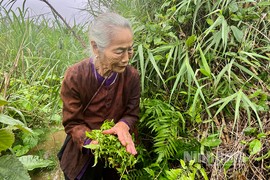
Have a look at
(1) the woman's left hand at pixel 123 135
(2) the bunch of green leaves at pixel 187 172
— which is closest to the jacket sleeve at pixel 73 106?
(1) the woman's left hand at pixel 123 135

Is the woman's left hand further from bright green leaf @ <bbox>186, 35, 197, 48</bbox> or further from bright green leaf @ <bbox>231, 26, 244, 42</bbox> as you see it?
bright green leaf @ <bbox>231, 26, 244, 42</bbox>

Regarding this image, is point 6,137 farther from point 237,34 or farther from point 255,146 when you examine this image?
point 237,34

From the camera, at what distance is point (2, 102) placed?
71.4 inches

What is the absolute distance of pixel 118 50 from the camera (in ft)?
6.25

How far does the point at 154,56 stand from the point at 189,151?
2.24ft

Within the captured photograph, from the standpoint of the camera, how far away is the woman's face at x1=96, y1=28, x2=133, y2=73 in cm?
189

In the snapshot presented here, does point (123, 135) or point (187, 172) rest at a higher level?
point (123, 135)

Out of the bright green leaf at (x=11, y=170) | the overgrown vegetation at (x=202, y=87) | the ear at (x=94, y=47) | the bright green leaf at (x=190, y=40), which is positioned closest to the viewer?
the bright green leaf at (x=11, y=170)

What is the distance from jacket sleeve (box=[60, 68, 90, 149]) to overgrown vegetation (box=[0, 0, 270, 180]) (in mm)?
432

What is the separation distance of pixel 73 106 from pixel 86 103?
3.9 inches

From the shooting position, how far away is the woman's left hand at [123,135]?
199 centimetres

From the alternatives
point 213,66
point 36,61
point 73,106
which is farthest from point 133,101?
point 36,61

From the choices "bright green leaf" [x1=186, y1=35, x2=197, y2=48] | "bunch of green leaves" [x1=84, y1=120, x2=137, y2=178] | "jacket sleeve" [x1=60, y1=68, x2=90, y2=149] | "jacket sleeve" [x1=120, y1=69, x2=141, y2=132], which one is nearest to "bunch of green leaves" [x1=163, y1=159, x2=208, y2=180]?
"bunch of green leaves" [x1=84, y1=120, x2=137, y2=178]

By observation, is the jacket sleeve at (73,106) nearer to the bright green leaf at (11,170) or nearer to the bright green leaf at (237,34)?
the bright green leaf at (11,170)
